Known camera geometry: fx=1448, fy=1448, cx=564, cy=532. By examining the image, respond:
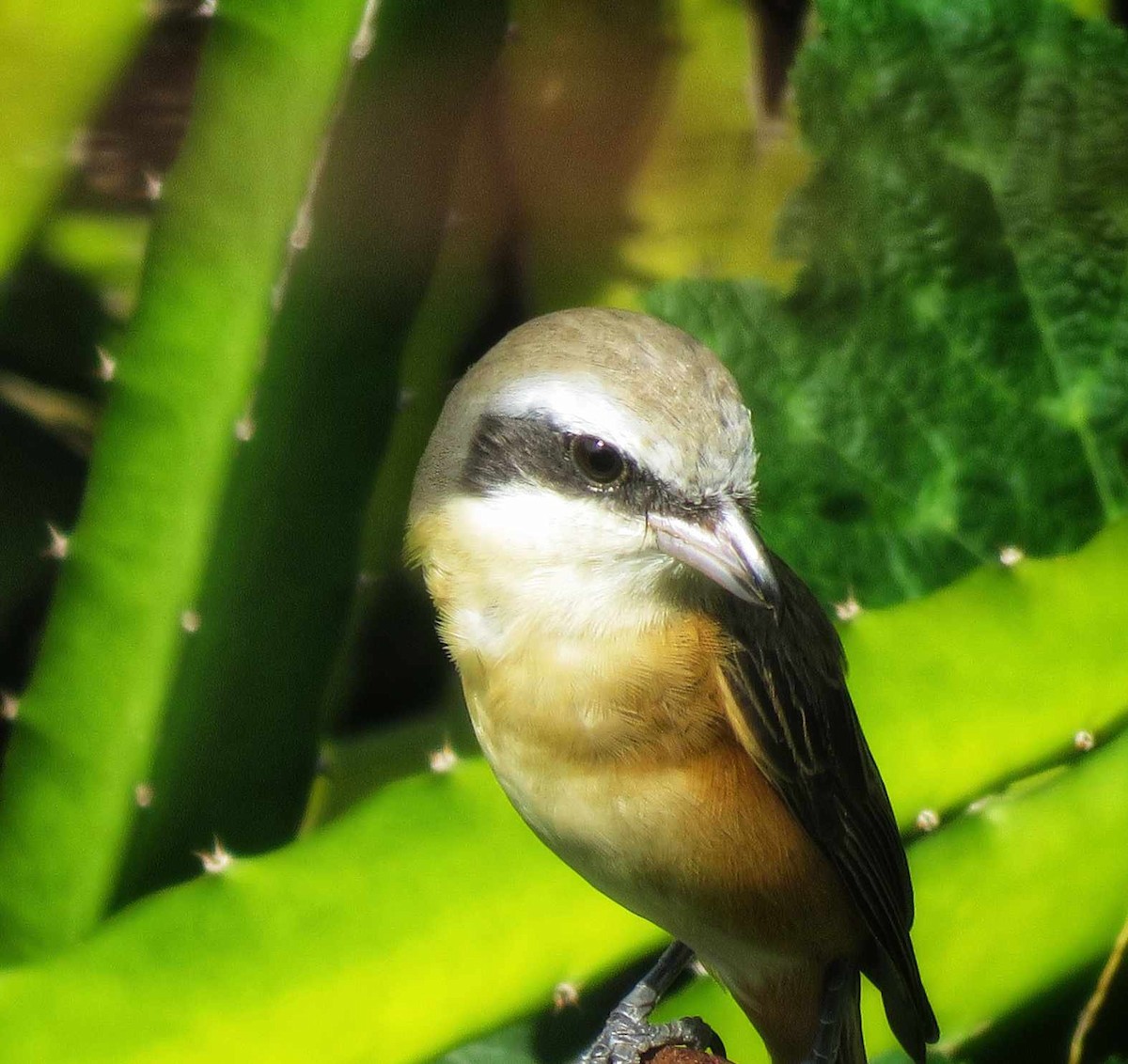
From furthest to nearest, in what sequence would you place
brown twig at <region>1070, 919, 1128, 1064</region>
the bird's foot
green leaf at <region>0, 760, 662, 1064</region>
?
brown twig at <region>1070, 919, 1128, 1064</region> → the bird's foot → green leaf at <region>0, 760, 662, 1064</region>

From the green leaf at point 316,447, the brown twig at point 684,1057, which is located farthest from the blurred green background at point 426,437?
the brown twig at point 684,1057

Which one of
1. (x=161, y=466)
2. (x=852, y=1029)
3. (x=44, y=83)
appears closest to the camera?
(x=161, y=466)

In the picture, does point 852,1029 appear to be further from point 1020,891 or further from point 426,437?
point 426,437

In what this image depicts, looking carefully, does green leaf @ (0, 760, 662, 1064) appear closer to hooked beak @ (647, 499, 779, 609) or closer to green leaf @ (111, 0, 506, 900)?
green leaf @ (111, 0, 506, 900)

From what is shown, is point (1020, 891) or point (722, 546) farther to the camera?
point (1020, 891)

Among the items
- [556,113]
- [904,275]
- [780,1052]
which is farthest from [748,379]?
[780,1052]

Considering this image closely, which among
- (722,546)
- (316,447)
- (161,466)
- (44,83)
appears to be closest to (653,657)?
(722,546)

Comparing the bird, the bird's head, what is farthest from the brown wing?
the bird's head
